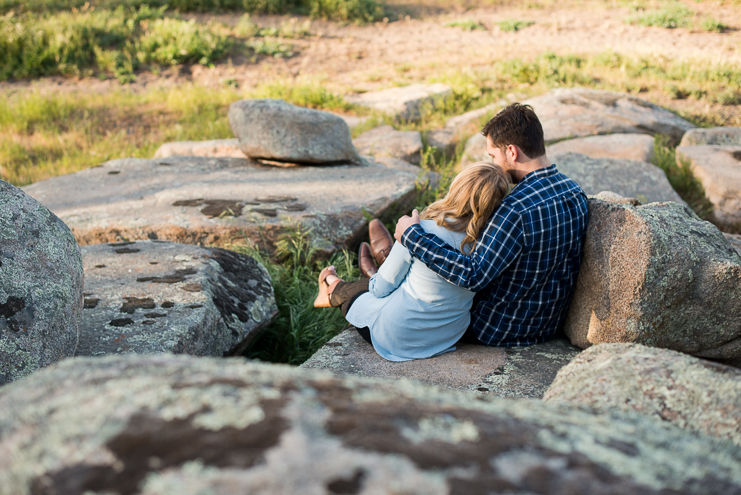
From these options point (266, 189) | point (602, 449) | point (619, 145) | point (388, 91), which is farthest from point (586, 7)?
point (602, 449)

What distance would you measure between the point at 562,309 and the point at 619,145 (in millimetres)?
4109

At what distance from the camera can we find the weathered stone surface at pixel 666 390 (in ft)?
4.94

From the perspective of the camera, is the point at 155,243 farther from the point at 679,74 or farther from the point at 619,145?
the point at 679,74

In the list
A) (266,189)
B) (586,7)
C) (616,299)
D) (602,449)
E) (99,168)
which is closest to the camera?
(602,449)

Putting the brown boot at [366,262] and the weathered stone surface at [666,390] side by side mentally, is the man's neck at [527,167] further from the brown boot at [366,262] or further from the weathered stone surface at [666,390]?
the brown boot at [366,262]

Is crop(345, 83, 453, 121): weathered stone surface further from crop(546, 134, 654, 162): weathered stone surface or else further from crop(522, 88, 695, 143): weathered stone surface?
crop(546, 134, 654, 162): weathered stone surface

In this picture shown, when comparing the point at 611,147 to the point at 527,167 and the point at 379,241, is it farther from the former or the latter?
the point at 527,167

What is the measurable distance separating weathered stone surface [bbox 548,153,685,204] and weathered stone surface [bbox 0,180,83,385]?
4567 millimetres

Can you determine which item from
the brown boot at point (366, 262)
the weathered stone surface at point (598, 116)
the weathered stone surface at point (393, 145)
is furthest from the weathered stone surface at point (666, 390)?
the weathered stone surface at point (598, 116)

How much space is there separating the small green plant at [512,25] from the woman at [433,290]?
42.8 ft

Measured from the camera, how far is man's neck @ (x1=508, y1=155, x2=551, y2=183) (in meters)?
2.96

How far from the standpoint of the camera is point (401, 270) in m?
3.11

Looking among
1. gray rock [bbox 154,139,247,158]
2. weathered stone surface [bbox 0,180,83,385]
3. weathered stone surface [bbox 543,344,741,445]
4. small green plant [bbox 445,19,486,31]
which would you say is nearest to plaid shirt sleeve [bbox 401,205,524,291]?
weathered stone surface [bbox 543,344,741,445]

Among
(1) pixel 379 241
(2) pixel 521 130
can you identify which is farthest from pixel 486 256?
(1) pixel 379 241
